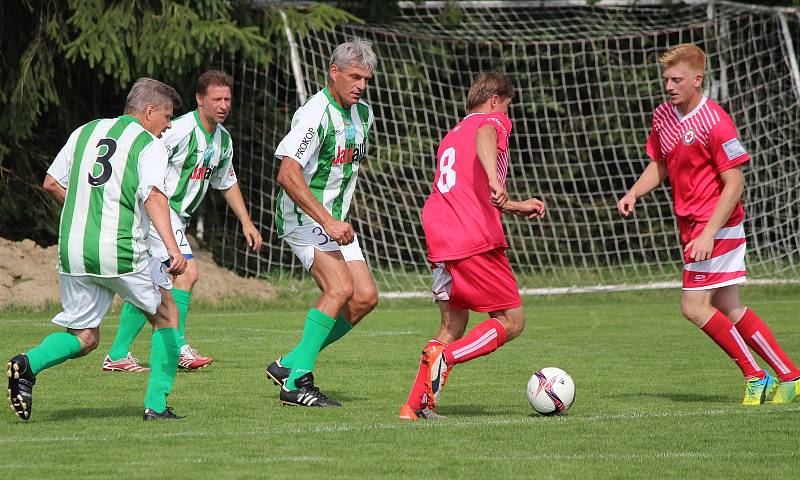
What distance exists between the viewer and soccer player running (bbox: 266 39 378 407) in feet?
23.6

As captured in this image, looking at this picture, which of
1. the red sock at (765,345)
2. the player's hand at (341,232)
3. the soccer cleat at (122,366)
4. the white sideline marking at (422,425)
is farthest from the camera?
the soccer cleat at (122,366)

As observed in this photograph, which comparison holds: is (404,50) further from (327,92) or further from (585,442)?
(585,442)

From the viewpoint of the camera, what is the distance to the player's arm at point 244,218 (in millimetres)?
8781

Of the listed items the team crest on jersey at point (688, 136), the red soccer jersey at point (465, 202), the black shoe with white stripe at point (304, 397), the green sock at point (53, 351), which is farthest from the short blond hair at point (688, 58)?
the green sock at point (53, 351)

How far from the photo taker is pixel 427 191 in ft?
58.6

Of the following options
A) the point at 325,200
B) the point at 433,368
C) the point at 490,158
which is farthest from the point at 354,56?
the point at 433,368

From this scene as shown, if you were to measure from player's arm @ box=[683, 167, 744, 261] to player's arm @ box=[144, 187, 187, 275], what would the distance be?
9.25 feet

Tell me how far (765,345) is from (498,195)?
2.18 meters

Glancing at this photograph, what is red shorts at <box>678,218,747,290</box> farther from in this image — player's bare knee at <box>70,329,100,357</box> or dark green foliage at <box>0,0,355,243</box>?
dark green foliage at <box>0,0,355,243</box>

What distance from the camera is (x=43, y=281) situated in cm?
1443

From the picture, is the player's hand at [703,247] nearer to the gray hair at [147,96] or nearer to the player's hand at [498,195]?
the player's hand at [498,195]

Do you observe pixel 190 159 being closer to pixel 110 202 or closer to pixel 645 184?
pixel 110 202

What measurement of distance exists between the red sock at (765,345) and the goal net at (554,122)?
348 inches

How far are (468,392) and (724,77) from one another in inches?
417
